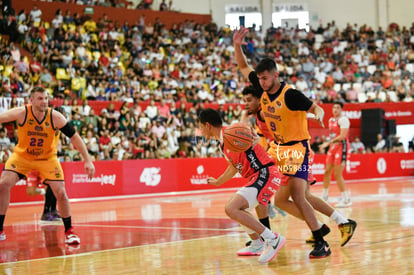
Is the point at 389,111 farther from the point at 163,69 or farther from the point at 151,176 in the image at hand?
the point at 151,176

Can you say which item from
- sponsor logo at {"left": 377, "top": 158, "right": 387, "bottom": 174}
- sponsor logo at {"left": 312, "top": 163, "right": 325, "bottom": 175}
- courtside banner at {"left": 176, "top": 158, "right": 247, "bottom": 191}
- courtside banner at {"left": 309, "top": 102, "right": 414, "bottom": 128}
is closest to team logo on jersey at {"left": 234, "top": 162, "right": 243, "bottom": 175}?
courtside banner at {"left": 176, "top": 158, "right": 247, "bottom": 191}

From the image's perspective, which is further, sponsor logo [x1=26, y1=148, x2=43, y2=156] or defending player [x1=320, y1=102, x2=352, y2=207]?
defending player [x1=320, y1=102, x2=352, y2=207]

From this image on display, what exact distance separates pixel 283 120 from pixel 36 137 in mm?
3939

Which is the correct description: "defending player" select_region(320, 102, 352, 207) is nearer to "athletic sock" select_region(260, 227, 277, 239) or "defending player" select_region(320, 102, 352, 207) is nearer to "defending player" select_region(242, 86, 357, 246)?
"defending player" select_region(242, 86, 357, 246)

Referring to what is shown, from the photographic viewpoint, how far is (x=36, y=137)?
939 cm

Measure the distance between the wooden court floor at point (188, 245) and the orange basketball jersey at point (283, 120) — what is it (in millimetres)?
1385

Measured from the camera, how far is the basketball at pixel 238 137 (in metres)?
6.93

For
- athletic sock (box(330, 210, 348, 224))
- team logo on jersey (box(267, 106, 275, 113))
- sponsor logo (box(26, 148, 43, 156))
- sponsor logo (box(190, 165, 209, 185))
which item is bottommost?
sponsor logo (box(190, 165, 209, 185))

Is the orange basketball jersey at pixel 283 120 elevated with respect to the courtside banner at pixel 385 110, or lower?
elevated

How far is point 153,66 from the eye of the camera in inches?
1063

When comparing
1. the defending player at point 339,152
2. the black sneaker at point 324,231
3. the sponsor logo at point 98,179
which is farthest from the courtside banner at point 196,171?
the black sneaker at point 324,231

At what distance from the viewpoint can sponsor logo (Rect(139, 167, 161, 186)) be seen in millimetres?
20734

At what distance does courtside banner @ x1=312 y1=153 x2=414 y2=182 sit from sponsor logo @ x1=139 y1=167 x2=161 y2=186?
23.4 ft

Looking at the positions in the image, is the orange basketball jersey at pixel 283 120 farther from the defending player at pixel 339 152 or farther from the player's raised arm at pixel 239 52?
the defending player at pixel 339 152
